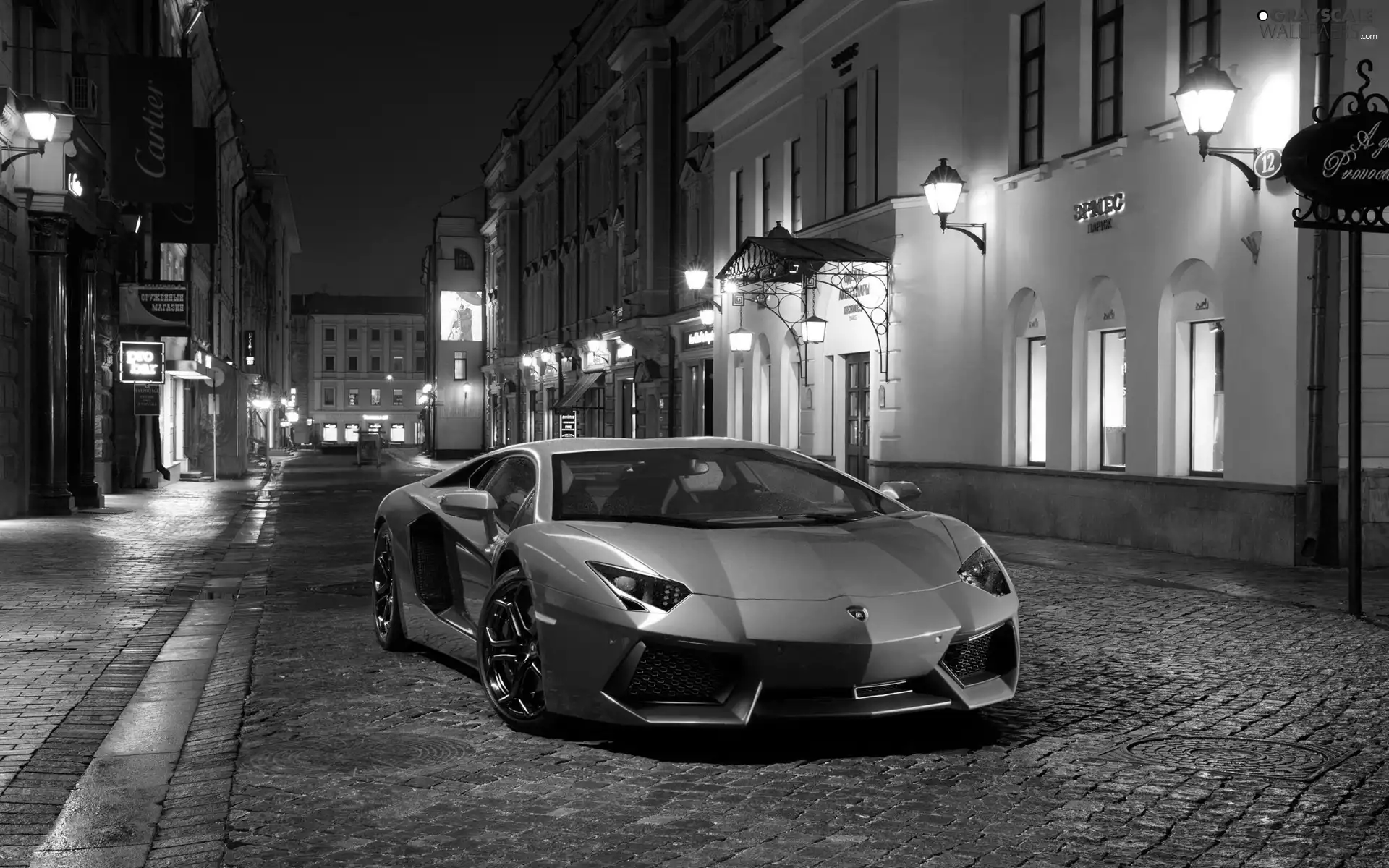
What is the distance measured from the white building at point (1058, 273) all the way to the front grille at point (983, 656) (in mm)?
9479

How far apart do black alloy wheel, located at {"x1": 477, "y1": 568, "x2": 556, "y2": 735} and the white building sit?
1036 cm

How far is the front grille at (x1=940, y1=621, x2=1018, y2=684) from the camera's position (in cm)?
581

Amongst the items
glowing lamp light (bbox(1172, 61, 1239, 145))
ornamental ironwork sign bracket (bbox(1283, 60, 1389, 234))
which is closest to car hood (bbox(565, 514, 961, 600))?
ornamental ironwork sign bracket (bbox(1283, 60, 1389, 234))

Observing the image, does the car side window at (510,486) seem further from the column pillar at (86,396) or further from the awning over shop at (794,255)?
the column pillar at (86,396)

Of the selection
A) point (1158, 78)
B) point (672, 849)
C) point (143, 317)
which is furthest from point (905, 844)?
point (143, 317)

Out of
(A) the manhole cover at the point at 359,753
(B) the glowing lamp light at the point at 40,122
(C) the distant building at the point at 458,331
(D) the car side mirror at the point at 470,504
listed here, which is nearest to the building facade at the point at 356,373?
(C) the distant building at the point at 458,331

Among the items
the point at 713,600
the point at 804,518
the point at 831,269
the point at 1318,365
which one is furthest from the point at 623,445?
the point at 831,269

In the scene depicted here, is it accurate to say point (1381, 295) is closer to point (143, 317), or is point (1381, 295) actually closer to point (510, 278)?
point (143, 317)

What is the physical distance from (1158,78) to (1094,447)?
15.1 ft

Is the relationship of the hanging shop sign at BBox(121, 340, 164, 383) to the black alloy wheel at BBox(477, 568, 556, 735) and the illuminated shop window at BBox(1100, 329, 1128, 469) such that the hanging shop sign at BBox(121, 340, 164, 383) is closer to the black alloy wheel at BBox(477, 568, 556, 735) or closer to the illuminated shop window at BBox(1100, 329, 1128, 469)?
the illuminated shop window at BBox(1100, 329, 1128, 469)

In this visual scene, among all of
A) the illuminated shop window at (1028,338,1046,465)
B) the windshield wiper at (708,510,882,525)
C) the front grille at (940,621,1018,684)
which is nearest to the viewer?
the front grille at (940,621,1018,684)

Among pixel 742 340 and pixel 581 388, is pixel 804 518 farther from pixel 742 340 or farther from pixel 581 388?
pixel 581 388

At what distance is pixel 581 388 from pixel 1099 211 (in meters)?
33.4

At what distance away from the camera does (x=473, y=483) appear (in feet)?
26.5
